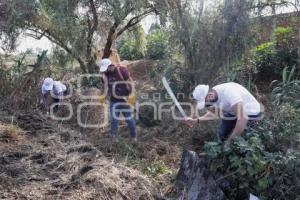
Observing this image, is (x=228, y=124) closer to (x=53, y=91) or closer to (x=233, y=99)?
(x=233, y=99)

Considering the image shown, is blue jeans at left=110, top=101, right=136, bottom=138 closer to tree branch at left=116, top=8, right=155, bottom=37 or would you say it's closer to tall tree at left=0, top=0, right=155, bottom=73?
tall tree at left=0, top=0, right=155, bottom=73

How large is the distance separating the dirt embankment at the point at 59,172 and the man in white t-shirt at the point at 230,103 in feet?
3.48

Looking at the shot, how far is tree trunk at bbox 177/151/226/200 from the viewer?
13.5ft

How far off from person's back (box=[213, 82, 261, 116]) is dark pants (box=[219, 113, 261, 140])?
3.0 inches

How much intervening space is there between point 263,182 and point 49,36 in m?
7.00

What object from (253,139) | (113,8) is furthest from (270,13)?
(253,139)

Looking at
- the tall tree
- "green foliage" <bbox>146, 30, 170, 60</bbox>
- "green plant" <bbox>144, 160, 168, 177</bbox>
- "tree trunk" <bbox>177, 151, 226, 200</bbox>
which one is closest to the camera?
"tree trunk" <bbox>177, 151, 226, 200</bbox>

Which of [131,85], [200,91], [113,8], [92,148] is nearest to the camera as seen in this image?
[200,91]

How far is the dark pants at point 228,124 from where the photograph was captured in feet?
15.1

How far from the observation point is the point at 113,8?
8.35 metres

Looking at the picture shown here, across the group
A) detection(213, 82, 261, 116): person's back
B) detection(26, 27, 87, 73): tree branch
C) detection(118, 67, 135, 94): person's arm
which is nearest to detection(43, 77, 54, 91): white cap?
detection(26, 27, 87, 73): tree branch

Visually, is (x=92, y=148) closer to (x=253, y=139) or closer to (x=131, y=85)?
(x=131, y=85)

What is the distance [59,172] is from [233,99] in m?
2.17

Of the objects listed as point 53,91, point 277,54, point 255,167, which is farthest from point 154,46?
point 255,167
